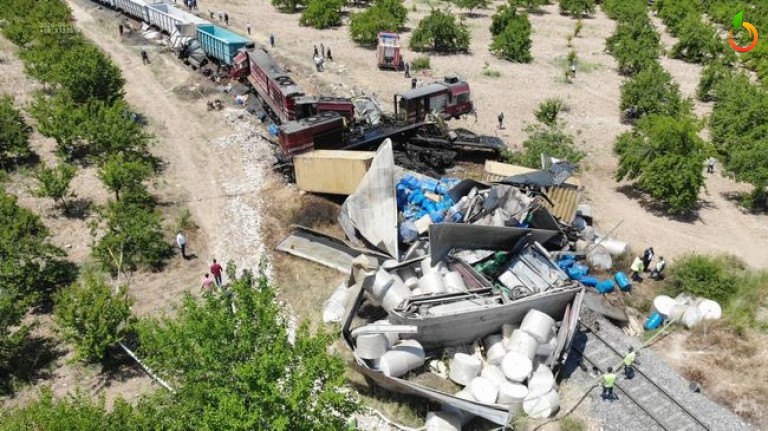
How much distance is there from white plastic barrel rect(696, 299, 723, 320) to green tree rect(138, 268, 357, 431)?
12616 millimetres

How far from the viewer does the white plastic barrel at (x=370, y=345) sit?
45.9 ft

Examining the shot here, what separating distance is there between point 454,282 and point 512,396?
13.1 ft

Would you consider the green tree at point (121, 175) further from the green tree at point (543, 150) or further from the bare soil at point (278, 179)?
the green tree at point (543, 150)

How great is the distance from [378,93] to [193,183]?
1353 cm

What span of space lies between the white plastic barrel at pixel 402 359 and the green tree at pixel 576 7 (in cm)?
4755

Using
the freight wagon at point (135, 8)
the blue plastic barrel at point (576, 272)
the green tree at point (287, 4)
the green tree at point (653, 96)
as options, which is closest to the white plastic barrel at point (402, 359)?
the blue plastic barrel at point (576, 272)

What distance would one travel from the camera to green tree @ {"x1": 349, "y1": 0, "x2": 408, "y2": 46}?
40438 millimetres

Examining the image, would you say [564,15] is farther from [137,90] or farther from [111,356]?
[111,356]

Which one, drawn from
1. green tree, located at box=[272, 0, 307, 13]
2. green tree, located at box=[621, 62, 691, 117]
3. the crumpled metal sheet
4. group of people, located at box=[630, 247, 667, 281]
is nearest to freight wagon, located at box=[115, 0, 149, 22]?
green tree, located at box=[272, 0, 307, 13]

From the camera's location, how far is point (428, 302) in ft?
49.7

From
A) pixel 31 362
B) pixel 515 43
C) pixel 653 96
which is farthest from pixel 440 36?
pixel 31 362

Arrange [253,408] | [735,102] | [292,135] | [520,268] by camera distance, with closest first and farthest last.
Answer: [253,408] < [520,268] < [292,135] < [735,102]

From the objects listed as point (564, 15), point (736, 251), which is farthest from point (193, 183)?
point (564, 15)

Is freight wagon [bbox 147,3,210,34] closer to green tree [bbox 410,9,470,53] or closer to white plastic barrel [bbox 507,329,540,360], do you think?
green tree [bbox 410,9,470,53]
